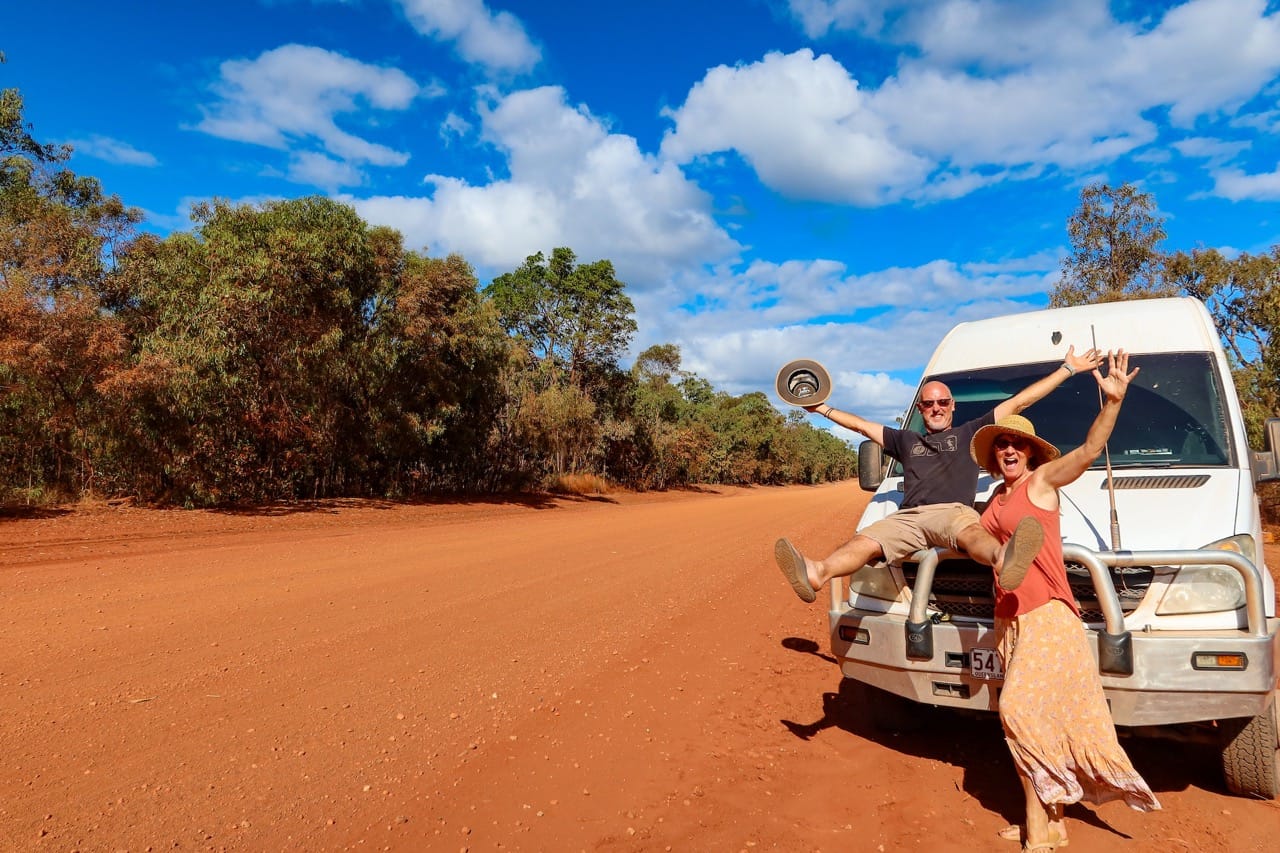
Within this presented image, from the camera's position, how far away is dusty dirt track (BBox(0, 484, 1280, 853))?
10.5 feet

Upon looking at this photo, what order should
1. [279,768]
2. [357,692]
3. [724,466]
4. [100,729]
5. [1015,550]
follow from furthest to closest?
[724,466] < [357,692] < [100,729] < [279,768] < [1015,550]

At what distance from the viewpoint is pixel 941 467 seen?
13.9ft

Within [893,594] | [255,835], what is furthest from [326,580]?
[893,594]

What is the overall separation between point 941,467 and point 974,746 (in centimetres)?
165

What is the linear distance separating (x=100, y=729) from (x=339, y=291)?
1522 centimetres

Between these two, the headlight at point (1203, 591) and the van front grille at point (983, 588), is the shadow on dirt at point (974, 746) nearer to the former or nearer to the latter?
the van front grille at point (983, 588)

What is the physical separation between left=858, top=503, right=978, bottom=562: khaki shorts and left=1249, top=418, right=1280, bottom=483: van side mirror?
1.89 meters

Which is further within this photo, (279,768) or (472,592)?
(472,592)

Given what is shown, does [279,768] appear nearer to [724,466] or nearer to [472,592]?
[472,592]

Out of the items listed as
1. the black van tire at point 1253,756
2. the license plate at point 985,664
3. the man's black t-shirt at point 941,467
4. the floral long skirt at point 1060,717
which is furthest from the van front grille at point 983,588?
the black van tire at point 1253,756

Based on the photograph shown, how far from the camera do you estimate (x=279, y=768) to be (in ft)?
12.1

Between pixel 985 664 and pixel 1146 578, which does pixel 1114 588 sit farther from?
pixel 985 664

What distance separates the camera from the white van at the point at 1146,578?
3057 millimetres

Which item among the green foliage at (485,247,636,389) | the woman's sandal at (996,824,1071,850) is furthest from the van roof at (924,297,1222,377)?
the green foliage at (485,247,636,389)
